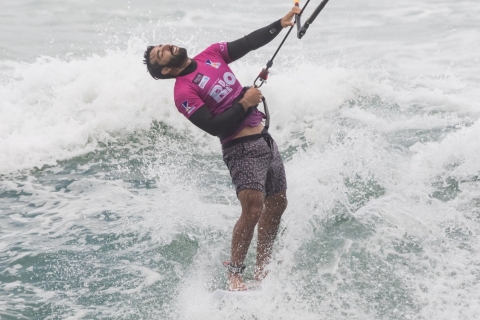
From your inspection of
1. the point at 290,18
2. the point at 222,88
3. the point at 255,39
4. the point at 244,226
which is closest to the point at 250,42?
the point at 255,39

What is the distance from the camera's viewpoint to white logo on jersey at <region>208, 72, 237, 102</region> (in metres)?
5.13

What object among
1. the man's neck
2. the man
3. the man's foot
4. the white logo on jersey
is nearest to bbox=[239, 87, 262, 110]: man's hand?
the man

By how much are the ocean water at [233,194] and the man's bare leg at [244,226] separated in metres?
0.25

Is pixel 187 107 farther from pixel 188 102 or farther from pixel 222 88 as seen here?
pixel 222 88

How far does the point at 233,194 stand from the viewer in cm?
738

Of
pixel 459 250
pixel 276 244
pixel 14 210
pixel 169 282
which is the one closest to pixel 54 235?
pixel 14 210

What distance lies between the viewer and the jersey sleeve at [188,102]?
4939mm

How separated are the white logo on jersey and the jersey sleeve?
19 centimetres

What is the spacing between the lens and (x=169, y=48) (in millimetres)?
5078

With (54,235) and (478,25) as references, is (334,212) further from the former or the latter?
(478,25)

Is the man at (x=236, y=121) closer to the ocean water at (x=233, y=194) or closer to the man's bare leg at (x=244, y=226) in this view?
the man's bare leg at (x=244, y=226)

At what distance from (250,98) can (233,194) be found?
2503 millimetres

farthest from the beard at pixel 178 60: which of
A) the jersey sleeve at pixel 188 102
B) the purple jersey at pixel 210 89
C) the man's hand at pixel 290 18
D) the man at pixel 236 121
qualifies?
the man's hand at pixel 290 18

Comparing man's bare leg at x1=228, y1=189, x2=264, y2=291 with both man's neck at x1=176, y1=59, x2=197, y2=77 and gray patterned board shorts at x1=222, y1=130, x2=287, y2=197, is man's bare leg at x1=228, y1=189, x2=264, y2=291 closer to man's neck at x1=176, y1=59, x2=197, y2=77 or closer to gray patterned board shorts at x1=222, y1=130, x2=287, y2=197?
gray patterned board shorts at x1=222, y1=130, x2=287, y2=197
